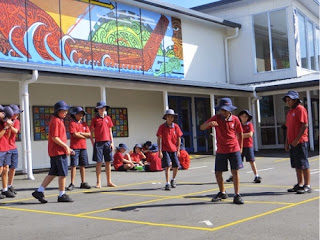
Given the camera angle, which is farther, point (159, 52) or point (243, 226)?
point (159, 52)

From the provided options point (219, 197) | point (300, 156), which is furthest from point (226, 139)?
point (300, 156)

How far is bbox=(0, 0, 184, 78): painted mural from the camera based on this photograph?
15.5 m

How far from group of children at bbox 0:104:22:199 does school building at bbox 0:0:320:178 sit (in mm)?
3620

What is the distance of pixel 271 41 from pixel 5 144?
18.7m

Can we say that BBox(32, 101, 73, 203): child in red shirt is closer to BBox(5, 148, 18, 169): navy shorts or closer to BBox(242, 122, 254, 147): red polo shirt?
BBox(5, 148, 18, 169): navy shorts

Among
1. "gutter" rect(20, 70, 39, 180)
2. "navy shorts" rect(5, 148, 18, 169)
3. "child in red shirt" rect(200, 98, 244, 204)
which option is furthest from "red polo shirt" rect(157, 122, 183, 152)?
"gutter" rect(20, 70, 39, 180)

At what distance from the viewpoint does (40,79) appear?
45.5 ft

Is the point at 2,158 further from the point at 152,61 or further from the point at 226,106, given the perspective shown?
the point at 152,61

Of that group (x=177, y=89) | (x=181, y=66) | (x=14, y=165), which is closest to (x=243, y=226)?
(x=14, y=165)

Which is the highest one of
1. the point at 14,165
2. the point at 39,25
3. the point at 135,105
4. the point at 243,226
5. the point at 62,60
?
the point at 39,25

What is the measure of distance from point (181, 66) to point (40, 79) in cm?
996

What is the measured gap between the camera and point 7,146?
29.9ft

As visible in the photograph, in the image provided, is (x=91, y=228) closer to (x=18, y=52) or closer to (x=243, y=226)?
(x=243, y=226)

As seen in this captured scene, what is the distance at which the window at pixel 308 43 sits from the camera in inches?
985
